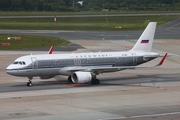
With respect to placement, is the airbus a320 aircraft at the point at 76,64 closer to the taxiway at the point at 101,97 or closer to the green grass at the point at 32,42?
the taxiway at the point at 101,97

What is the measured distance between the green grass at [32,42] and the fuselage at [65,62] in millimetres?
34543

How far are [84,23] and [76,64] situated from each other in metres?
89.7

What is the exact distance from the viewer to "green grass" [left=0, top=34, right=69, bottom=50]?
289 ft

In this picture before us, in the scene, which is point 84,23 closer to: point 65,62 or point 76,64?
point 76,64

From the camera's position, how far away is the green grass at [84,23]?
128625mm

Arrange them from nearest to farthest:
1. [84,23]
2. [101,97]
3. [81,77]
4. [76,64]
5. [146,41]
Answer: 1. [101,97]
2. [81,77]
3. [76,64]
4. [146,41]
5. [84,23]

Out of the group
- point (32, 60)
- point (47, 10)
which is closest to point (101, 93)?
point (32, 60)

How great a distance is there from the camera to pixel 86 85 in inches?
2016

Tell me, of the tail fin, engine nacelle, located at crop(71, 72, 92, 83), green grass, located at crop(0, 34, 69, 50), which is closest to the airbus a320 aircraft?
engine nacelle, located at crop(71, 72, 92, 83)

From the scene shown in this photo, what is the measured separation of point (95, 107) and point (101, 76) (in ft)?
64.2

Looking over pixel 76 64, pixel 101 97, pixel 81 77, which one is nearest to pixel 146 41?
pixel 76 64

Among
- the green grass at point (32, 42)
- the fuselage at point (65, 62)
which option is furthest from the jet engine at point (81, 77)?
the green grass at point (32, 42)

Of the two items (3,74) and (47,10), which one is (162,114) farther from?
(47,10)

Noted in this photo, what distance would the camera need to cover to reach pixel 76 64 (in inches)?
2063
